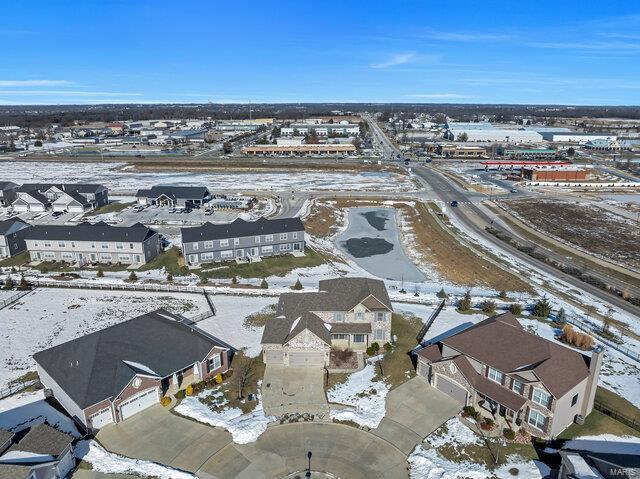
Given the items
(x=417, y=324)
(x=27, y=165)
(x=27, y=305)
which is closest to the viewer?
(x=417, y=324)

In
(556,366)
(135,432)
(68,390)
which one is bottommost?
(135,432)

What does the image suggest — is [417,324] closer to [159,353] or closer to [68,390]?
[159,353]

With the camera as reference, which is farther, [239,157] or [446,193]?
[239,157]

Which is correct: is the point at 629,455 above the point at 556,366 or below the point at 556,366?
below

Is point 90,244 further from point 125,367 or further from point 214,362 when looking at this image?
point 125,367

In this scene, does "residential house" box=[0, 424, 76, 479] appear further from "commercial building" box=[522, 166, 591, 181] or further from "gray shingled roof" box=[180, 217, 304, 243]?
"commercial building" box=[522, 166, 591, 181]

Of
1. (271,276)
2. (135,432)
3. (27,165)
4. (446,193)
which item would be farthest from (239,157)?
(135,432)

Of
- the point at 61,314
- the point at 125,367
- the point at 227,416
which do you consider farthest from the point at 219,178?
the point at 227,416
